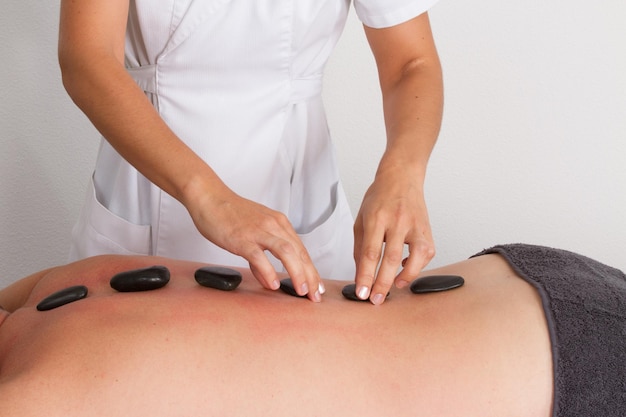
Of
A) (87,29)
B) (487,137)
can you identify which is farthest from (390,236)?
(487,137)

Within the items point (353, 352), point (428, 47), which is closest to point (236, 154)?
point (428, 47)

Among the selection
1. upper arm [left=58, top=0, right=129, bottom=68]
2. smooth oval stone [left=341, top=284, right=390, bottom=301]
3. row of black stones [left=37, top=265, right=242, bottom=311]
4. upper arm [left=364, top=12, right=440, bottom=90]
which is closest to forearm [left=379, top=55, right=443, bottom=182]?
upper arm [left=364, top=12, right=440, bottom=90]

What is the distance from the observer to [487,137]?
7.55 feet

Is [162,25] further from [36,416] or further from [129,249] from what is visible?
[36,416]

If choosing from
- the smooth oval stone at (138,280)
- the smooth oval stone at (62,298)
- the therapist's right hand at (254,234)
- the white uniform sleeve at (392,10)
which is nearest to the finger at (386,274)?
the therapist's right hand at (254,234)

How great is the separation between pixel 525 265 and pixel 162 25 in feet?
2.41

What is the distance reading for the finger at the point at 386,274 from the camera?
1217 millimetres

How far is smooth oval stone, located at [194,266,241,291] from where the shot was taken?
121 centimetres

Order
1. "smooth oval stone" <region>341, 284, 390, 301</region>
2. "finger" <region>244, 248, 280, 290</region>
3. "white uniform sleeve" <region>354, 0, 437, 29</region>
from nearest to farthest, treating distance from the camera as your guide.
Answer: "finger" <region>244, 248, 280, 290</region> < "smooth oval stone" <region>341, 284, 390, 301</region> < "white uniform sleeve" <region>354, 0, 437, 29</region>

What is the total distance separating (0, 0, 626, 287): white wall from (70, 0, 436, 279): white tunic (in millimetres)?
561

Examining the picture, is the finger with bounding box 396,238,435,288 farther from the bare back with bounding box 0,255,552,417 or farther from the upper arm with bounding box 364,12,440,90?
the upper arm with bounding box 364,12,440,90

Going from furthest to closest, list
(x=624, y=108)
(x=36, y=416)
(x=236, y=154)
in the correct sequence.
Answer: (x=624, y=108) → (x=236, y=154) → (x=36, y=416)

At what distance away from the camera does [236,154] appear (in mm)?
1586

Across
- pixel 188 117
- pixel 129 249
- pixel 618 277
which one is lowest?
pixel 129 249
